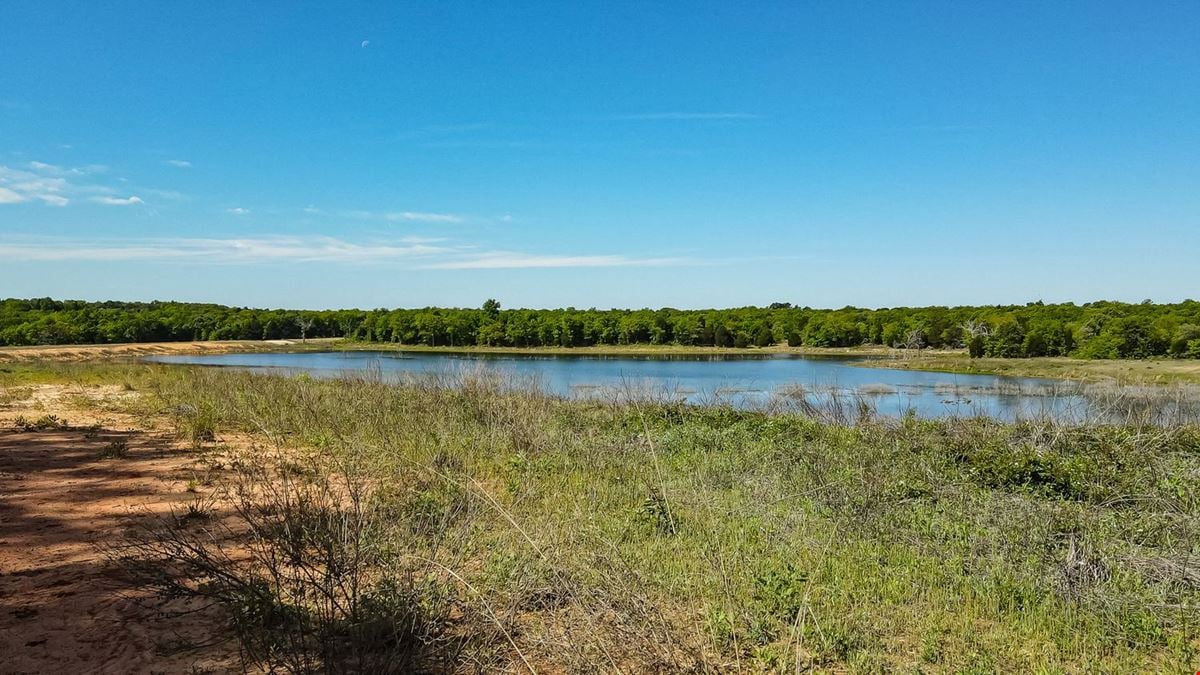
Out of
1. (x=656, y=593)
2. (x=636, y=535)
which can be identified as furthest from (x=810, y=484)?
(x=656, y=593)

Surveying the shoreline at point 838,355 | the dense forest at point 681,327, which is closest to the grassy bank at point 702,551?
the shoreline at point 838,355

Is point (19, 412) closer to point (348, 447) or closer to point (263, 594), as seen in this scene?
point (348, 447)

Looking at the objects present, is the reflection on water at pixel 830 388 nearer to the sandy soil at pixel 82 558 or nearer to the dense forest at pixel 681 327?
the sandy soil at pixel 82 558

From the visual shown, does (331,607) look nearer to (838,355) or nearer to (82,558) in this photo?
(82,558)

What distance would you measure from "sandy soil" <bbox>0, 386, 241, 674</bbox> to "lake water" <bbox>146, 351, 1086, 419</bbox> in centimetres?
666

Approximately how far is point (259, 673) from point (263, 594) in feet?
1.74

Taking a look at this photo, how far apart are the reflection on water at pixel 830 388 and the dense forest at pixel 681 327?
957 centimetres

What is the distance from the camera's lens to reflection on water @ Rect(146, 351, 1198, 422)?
14.5 metres

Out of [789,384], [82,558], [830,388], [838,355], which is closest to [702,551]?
[82,558]

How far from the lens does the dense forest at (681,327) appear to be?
148ft

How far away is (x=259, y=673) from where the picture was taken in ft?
10.7

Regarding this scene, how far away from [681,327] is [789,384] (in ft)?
190

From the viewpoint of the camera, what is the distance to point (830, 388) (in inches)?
684

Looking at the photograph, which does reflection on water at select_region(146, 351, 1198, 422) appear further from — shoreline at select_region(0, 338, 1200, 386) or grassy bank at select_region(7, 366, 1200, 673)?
grassy bank at select_region(7, 366, 1200, 673)
